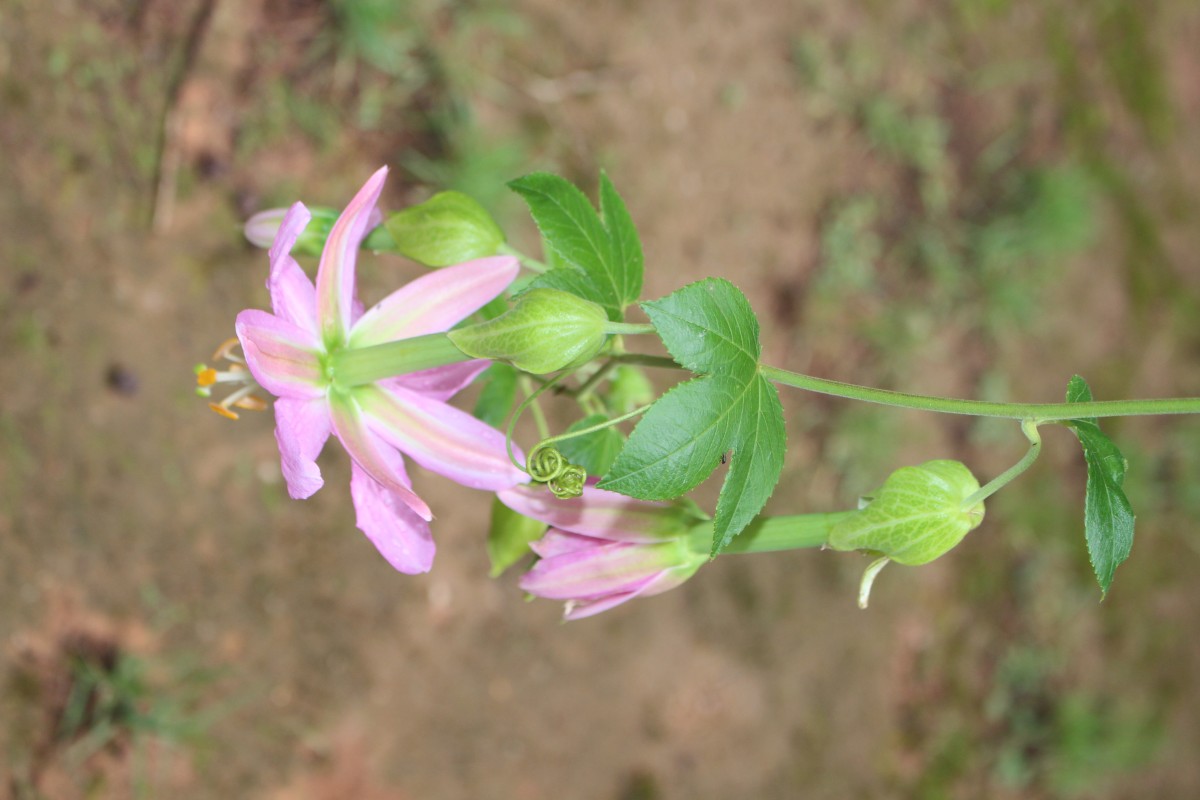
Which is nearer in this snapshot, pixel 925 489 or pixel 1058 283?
pixel 925 489

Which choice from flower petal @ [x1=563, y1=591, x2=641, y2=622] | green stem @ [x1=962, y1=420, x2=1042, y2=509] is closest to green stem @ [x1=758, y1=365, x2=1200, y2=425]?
green stem @ [x1=962, y1=420, x2=1042, y2=509]

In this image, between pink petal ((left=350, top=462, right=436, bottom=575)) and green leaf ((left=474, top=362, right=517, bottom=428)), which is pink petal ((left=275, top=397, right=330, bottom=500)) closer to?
pink petal ((left=350, top=462, right=436, bottom=575))

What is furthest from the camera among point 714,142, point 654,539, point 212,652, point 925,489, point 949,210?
point 949,210

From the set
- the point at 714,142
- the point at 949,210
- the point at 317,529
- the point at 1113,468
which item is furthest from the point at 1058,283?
the point at 1113,468

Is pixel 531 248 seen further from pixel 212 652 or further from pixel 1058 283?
pixel 1058 283

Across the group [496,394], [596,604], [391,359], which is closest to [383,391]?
[391,359]

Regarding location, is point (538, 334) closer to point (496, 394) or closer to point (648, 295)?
point (496, 394)
